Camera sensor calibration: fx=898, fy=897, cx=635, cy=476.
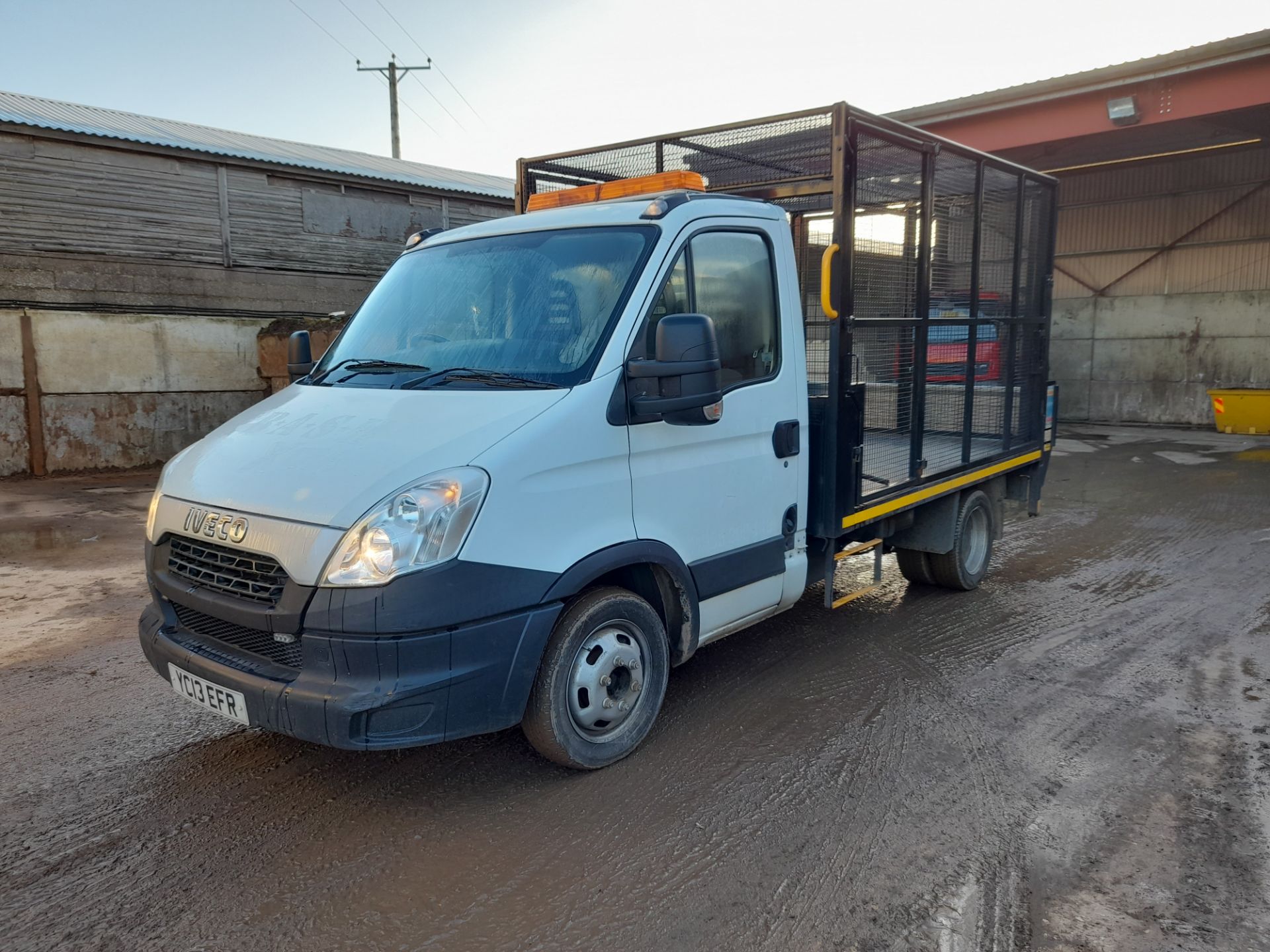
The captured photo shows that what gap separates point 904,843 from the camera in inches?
128

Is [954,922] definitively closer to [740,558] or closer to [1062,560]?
[740,558]

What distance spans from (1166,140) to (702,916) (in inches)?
680

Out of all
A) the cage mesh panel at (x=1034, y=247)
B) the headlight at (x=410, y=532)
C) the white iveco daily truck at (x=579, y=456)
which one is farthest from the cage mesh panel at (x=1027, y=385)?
the headlight at (x=410, y=532)

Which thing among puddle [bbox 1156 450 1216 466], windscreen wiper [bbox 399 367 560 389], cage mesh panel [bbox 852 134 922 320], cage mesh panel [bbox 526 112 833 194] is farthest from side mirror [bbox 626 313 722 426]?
puddle [bbox 1156 450 1216 466]

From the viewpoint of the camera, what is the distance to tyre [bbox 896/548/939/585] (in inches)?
260

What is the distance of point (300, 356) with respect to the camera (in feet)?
16.1

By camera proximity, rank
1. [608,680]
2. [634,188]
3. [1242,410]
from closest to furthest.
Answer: [608,680]
[634,188]
[1242,410]

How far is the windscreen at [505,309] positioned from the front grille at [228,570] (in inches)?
38.3

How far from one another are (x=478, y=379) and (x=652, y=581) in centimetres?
116

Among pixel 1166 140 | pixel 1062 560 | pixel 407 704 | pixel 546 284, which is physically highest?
pixel 1166 140

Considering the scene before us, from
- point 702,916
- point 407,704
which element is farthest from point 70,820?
point 702,916

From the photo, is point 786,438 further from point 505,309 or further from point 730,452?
point 505,309

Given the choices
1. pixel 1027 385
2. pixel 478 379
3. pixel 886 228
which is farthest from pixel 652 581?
pixel 1027 385

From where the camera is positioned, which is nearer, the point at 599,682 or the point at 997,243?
the point at 599,682
